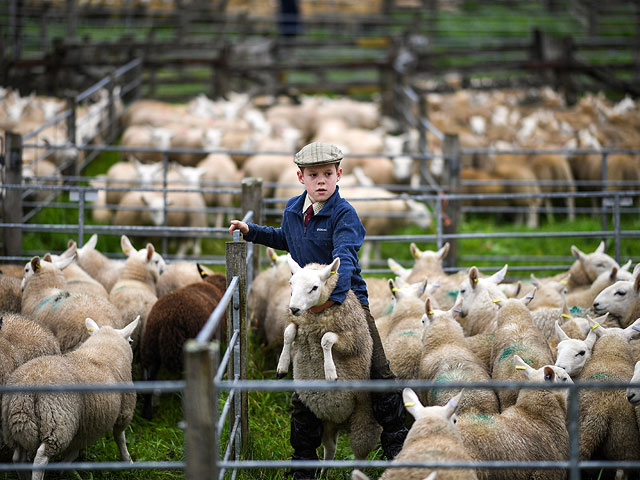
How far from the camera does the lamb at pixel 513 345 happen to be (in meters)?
4.79

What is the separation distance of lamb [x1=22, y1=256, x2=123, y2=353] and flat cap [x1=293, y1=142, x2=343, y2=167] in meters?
2.35

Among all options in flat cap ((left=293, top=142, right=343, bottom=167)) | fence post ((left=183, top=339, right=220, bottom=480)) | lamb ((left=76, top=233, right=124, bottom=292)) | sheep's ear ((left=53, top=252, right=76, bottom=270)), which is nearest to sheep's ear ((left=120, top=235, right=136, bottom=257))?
lamb ((left=76, top=233, right=124, bottom=292))

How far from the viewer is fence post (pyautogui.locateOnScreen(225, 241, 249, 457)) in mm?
4688

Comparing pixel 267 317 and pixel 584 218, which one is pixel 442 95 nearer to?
pixel 584 218

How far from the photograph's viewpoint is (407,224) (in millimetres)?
10438

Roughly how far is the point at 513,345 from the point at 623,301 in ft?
4.50

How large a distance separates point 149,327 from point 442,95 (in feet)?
48.3

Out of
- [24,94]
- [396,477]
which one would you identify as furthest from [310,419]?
[24,94]

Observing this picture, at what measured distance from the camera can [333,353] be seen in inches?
172

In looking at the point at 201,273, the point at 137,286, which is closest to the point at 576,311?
the point at 201,273

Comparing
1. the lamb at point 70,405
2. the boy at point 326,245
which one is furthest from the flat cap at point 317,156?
the lamb at point 70,405

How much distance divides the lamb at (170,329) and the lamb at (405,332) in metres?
1.41

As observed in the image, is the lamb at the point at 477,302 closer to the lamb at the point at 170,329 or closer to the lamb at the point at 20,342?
the lamb at the point at 170,329

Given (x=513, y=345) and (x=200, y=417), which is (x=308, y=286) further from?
(x=513, y=345)
